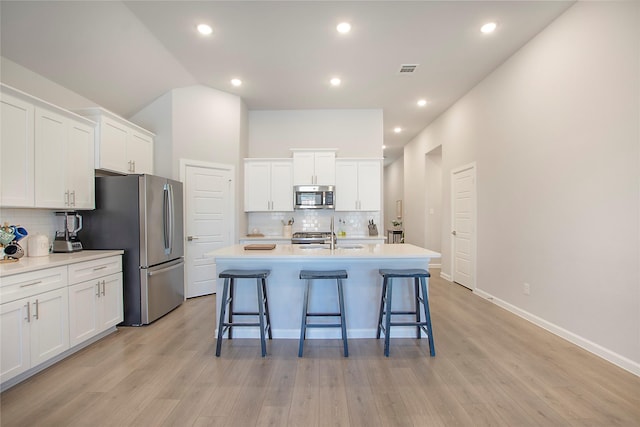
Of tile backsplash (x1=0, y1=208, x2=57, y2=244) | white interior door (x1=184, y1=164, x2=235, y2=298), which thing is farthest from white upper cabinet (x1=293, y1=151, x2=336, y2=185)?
tile backsplash (x1=0, y1=208, x2=57, y2=244)

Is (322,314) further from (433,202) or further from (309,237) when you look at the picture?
(433,202)

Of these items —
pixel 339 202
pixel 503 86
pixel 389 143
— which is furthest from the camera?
pixel 389 143

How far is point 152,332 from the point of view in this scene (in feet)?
10.0

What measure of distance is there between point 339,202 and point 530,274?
9.72ft

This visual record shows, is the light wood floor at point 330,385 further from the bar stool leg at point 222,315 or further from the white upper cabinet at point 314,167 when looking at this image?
the white upper cabinet at point 314,167

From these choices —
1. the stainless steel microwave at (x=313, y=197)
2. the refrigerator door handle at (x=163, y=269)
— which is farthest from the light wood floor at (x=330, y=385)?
the stainless steel microwave at (x=313, y=197)

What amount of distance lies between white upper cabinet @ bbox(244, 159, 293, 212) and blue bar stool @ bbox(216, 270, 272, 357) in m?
2.34

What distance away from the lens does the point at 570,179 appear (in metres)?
2.79

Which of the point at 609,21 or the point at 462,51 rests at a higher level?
the point at 462,51

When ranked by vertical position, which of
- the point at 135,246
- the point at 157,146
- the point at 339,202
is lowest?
the point at 135,246

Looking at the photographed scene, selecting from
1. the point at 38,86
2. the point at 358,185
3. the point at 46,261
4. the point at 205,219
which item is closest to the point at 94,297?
the point at 46,261

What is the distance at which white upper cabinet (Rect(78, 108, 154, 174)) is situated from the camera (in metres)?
3.24

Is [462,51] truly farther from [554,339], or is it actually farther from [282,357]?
[282,357]

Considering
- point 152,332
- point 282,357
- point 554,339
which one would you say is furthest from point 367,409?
point 152,332
